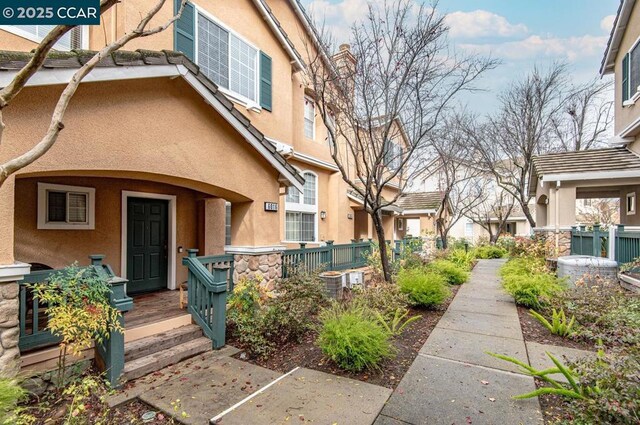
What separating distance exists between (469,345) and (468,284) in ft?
18.3

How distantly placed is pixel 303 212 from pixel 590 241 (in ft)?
30.7

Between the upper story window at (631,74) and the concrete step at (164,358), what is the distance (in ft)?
48.1

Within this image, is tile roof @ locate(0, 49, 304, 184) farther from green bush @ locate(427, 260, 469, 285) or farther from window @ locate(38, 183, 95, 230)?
green bush @ locate(427, 260, 469, 285)

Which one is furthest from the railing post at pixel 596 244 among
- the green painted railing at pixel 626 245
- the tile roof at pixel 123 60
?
the tile roof at pixel 123 60

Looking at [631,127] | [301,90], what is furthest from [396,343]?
[631,127]

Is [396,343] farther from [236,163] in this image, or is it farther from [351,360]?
[236,163]

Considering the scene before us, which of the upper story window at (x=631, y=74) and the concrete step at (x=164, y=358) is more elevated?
the upper story window at (x=631, y=74)

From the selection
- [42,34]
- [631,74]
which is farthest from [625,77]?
[42,34]

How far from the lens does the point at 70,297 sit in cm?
404

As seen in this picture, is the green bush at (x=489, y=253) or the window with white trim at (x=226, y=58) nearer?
the window with white trim at (x=226, y=58)

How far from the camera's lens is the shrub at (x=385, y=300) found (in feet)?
20.5

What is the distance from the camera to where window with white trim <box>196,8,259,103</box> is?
7.91m

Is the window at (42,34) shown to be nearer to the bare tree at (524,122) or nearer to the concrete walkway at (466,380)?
the concrete walkway at (466,380)

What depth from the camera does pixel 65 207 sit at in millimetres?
6129
